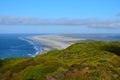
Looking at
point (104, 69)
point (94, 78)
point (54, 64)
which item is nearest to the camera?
point (94, 78)

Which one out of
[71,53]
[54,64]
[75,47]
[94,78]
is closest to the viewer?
[94,78]

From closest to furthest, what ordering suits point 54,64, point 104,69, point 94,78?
point 94,78, point 104,69, point 54,64

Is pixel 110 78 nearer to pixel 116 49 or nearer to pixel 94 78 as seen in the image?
pixel 94 78

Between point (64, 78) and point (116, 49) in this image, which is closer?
point (64, 78)

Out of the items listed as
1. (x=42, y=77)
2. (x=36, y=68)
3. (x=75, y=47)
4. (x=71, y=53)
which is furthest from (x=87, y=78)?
(x=75, y=47)

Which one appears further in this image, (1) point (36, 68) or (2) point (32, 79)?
(1) point (36, 68)

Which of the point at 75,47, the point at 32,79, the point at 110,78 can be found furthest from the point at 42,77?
the point at 75,47

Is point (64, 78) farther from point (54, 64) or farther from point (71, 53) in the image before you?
point (71, 53)

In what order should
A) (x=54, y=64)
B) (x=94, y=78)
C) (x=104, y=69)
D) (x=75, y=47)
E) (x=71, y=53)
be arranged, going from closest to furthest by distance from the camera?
1. (x=94, y=78)
2. (x=104, y=69)
3. (x=54, y=64)
4. (x=71, y=53)
5. (x=75, y=47)
